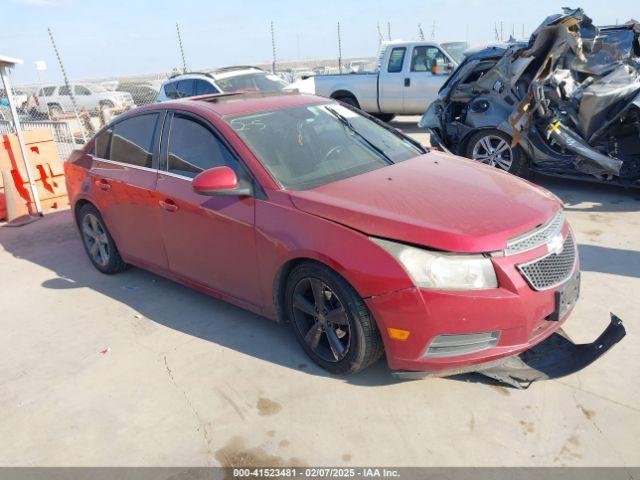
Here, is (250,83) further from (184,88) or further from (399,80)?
(399,80)

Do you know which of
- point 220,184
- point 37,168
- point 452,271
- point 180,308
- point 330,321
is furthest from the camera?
point 37,168

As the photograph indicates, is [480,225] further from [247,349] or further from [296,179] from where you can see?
[247,349]

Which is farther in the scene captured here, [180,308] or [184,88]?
[184,88]

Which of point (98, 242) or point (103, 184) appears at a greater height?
point (103, 184)

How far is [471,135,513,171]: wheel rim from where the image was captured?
716 centimetres

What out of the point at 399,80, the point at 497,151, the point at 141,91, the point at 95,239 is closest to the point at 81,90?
the point at 141,91

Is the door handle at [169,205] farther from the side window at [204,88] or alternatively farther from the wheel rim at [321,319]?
the side window at [204,88]

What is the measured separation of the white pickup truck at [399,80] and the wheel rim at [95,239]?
7786 mm

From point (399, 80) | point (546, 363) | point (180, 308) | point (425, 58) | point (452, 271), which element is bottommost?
point (180, 308)

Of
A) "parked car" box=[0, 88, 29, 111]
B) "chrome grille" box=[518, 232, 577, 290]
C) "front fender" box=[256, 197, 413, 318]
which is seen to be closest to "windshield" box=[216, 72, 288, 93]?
"front fender" box=[256, 197, 413, 318]

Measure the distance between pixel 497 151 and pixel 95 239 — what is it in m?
5.25

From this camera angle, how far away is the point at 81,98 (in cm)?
2400

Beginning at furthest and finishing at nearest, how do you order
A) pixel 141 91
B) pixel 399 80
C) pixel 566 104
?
pixel 141 91 → pixel 399 80 → pixel 566 104

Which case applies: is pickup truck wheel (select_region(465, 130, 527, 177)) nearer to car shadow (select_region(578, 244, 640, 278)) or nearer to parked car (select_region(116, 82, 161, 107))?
car shadow (select_region(578, 244, 640, 278))
